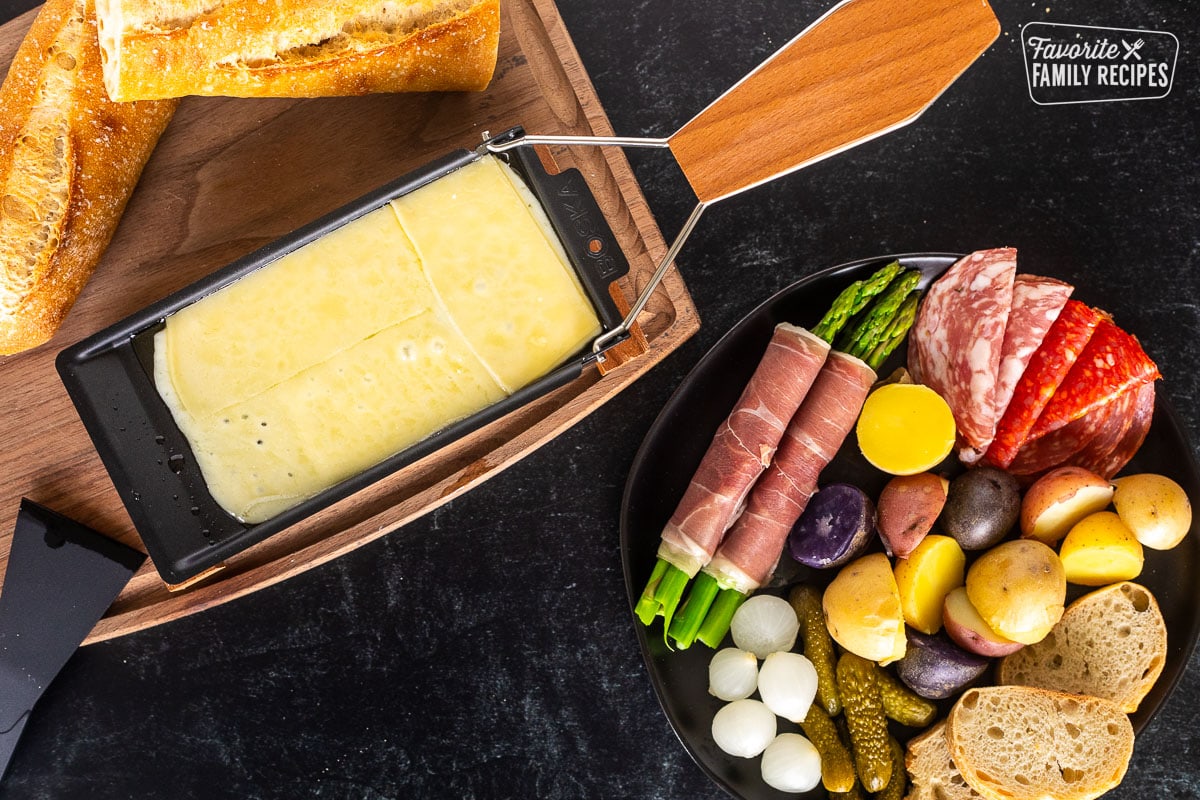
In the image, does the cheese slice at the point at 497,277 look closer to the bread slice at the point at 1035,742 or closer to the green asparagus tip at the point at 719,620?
the green asparagus tip at the point at 719,620

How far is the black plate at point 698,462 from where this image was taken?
2.09 m

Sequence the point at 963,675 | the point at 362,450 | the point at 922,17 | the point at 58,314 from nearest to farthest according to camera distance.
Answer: the point at 922,17
the point at 362,450
the point at 58,314
the point at 963,675

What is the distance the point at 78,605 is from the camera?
1.87 meters

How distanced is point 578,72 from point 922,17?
0.73 metres

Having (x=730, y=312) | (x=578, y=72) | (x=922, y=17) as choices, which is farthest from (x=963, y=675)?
(x=578, y=72)

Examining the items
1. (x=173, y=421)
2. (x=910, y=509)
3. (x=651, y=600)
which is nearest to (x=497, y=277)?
(x=173, y=421)

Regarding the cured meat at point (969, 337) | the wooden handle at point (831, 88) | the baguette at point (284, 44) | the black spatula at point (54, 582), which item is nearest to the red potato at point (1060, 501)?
the cured meat at point (969, 337)

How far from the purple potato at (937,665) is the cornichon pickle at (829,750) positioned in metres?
0.23

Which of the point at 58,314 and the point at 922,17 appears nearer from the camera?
the point at 922,17

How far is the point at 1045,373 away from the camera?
2.02 metres

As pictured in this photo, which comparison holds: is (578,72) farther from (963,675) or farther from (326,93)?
(963,675)

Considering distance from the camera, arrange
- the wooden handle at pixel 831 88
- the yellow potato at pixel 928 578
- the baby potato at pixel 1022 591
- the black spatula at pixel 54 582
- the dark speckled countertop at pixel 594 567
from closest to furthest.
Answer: the wooden handle at pixel 831 88 < the black spatula at pixel 54 582 < the baby potato at pixel 1022 591 < the yellow potato at pixel 928 578 < the dark speckled countertop at pixel 594 567

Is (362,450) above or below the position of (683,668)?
above

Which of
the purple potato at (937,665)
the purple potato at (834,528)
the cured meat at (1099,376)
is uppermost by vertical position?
the cured meat at (1099,376)
